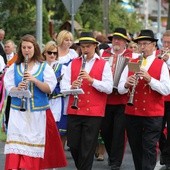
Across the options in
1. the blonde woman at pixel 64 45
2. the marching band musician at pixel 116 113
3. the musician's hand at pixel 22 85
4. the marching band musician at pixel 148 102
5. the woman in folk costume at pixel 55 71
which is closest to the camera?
the musician's hand at pixel 22 85

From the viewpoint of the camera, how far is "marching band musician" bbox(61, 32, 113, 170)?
27.3ft

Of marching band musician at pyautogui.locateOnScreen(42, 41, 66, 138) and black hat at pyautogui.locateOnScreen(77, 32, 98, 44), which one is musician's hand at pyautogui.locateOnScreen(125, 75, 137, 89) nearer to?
black hat at pyautogui.locateOnScreen(77, 32, 98, 44)

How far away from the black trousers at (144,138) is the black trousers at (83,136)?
43 centimetres

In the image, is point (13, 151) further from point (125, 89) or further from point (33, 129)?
point (125, 89)

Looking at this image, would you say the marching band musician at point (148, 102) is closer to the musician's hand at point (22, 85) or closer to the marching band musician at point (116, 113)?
the marching band musician at point (116, 113)

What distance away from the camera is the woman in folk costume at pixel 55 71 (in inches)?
381

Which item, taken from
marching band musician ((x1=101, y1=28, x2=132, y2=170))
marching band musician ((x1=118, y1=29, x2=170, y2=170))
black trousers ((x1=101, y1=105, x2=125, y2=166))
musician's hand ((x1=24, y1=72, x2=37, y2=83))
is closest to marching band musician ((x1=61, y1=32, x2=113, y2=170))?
marching band musician ((x1=118, y1=29, x2=170, y2=170))

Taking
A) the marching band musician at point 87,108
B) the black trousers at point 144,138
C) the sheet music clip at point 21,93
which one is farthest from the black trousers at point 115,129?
the sheet music clip at point 21,93

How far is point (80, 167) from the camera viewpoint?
839 centimetres

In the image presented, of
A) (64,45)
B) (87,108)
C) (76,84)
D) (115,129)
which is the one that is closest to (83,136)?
(87,108)

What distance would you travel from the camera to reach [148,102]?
8.30 metres

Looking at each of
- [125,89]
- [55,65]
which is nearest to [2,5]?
[55,65]

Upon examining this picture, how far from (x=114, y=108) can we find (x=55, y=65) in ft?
3.31

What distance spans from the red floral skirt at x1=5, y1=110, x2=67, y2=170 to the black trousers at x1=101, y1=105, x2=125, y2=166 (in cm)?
139
